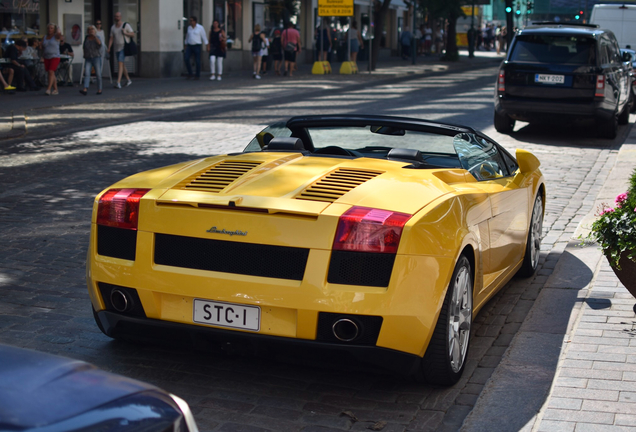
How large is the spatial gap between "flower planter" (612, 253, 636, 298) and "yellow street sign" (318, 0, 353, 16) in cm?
2748

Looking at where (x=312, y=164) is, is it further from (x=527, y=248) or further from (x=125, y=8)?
(x=125, y=8)

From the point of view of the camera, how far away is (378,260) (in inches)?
144

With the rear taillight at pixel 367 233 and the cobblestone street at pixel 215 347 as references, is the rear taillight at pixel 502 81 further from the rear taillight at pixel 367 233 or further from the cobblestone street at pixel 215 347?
the rear taillight at pixel 367 233

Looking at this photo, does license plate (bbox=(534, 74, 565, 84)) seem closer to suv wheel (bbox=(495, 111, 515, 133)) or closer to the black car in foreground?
suv wheel (bbox=(495, 111, 515, 133))

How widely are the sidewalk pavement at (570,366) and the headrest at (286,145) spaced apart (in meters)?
1.62

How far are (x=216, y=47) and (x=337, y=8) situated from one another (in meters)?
5.60

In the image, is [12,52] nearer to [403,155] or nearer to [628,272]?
[403,155]

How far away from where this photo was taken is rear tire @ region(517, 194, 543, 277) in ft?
20.0

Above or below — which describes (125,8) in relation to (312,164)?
above

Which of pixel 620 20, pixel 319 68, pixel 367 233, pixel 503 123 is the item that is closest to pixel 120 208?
pixel 367 233

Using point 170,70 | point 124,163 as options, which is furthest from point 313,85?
point 124,163

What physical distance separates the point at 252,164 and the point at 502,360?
162 centimetres

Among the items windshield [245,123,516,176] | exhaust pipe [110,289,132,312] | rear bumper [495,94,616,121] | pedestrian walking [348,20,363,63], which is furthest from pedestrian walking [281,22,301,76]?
exhaust pipe [110,289,132,312]

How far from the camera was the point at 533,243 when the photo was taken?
20.4ft
